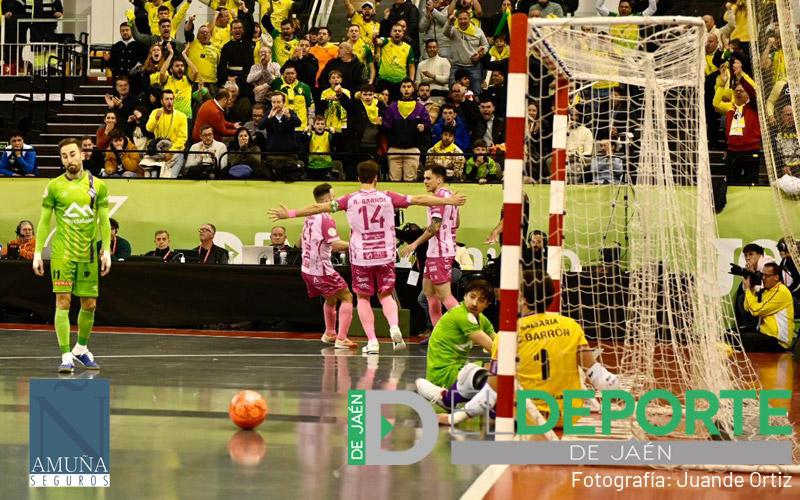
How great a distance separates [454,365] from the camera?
11266mm

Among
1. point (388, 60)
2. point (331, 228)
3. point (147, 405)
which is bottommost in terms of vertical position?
point (147, 405)

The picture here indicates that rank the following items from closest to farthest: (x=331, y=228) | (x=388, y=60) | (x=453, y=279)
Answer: (x=331, y=228) < (x=453, y=279) < (x=388, y=60)

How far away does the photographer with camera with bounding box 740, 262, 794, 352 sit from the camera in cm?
1836

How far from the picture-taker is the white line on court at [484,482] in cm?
790

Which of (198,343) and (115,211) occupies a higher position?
(115,211)

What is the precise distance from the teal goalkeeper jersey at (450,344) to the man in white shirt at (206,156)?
432 inches

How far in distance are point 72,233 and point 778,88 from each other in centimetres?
732

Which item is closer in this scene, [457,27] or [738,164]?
[738,164]

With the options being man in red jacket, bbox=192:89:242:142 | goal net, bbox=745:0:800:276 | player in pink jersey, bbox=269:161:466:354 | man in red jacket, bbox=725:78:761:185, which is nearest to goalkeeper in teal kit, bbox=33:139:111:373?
player in pink jersey, bbox=269:161:466:354

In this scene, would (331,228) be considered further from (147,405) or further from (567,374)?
(567,374)

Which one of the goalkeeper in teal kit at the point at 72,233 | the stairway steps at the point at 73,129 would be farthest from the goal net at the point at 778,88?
the stairway steps at the point at 73,129

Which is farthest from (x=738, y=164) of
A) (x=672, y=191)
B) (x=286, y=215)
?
(x=672, y=191)

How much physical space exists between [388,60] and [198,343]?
8.09 meters

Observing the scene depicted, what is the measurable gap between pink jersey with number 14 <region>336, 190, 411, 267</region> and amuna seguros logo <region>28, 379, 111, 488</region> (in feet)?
25.4
